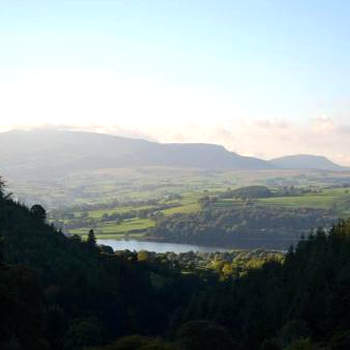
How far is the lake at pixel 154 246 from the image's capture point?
144 metres

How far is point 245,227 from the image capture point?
177000 millimetres

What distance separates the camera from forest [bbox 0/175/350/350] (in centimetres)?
3152

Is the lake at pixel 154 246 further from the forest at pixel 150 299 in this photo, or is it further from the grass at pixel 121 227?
the forest at pixel 150 299

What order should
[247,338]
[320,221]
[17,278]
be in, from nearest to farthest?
[17,278] < [247,338] < [320,221]

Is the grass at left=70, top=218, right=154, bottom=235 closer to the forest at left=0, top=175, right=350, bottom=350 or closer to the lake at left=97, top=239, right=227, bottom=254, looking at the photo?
the lake at left=97, top=239, right=227, bottom=254

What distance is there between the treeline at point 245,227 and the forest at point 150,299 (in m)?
80.6

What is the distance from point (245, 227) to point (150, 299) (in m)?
108

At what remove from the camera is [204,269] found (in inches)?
3846

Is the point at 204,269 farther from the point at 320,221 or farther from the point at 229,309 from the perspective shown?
the point at 320,221

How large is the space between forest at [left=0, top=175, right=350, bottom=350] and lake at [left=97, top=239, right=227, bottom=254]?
51.9 metres

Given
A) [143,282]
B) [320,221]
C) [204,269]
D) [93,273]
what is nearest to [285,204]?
[320,221]

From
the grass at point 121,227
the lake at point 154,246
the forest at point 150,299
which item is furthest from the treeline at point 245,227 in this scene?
the forest at point 150,299

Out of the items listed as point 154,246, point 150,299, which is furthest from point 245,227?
point 150,299

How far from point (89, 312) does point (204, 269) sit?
148 feet
